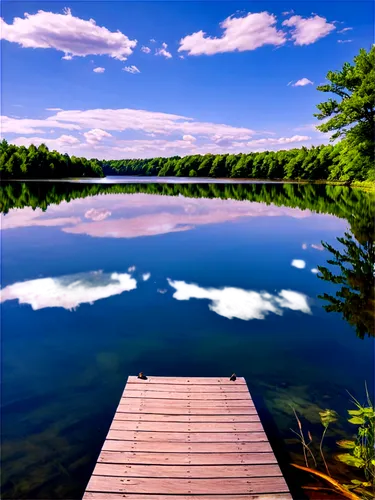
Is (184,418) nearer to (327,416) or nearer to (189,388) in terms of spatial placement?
Answer: (189,388)

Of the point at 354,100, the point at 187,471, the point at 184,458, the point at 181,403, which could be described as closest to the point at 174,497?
the point at 187,471

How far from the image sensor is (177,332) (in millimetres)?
13531

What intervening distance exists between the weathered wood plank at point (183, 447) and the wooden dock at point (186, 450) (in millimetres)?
19

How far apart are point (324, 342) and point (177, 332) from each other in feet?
17.3

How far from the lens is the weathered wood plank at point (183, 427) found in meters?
7.59

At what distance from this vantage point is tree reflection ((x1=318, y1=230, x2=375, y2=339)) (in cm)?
1499

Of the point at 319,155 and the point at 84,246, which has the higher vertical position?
the point at 319,155

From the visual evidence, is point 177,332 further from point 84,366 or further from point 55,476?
point 55,476

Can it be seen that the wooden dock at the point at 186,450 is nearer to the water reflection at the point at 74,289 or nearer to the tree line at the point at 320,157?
the water reflection at the point at 74,289

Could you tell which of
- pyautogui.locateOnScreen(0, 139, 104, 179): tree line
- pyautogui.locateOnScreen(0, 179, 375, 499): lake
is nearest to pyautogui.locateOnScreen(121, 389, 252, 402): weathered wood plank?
pyautogui.locateOnScreen(0, 179, 375, 499): lake

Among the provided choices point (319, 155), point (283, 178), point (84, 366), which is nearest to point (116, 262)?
point (84, 366)

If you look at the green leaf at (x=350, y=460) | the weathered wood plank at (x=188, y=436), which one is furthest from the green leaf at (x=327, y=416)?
the weathered wood plank at (x=188, y=436)

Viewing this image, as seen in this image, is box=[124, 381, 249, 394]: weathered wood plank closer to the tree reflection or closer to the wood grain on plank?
the wood grain on plank

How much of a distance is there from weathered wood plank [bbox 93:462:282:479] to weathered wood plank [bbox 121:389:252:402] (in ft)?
6.73
